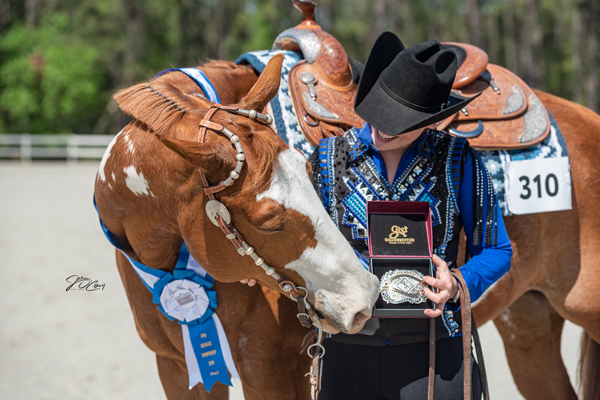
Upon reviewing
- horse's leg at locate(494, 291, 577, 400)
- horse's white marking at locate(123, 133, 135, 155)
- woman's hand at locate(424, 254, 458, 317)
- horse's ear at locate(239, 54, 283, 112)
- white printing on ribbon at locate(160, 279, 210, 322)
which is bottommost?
horse's leg at locate(494, 291, 577, 400)

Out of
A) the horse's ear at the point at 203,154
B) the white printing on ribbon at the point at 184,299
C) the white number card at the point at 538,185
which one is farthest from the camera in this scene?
the white number card at the point at 538,185

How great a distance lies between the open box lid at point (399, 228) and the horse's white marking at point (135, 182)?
0.63 metres

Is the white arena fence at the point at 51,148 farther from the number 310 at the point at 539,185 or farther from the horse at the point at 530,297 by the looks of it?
→ the number 310 at the point at 539,185

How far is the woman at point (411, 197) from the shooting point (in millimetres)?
1397

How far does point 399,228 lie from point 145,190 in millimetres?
721

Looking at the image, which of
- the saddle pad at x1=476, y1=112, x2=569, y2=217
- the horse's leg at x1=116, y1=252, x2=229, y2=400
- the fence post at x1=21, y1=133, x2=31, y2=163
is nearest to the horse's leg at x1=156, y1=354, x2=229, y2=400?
the horse's leg at x1=116, y1=252, x2=229, y2=400

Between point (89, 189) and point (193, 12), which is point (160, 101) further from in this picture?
point (193, 12)

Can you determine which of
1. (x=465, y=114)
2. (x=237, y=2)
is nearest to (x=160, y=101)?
(x=465, y=114)

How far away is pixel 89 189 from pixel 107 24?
54.4 feet

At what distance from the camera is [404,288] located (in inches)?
55.3

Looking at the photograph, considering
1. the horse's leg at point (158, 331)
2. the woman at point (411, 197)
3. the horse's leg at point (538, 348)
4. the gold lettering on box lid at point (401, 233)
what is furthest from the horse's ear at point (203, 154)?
the horse's leg at point (538, 348)

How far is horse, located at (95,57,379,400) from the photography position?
1300 millimetres

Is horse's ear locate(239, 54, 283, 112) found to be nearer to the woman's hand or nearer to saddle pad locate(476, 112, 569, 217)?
the woman's hand

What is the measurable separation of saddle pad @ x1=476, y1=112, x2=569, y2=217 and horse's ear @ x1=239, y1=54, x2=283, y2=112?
109 centimetres
